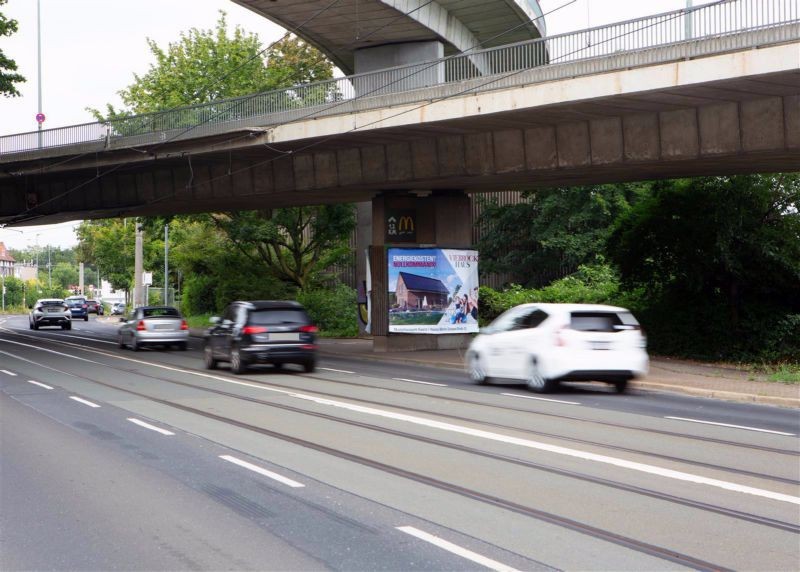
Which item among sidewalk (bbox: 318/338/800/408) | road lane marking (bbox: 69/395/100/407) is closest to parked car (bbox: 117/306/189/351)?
sidewalk (bbox: 318/338/800/408)

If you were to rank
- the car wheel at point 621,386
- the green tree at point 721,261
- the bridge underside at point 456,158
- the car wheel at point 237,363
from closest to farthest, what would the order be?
the car wheel at point 621,386, the bridge underside at point 456,158, the car wheel at point 237,363, the green tree at point 721,261

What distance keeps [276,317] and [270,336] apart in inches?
17.7

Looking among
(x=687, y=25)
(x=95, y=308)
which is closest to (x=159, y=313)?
(x=687, y=25)

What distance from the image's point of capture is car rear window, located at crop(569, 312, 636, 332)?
16531 mm

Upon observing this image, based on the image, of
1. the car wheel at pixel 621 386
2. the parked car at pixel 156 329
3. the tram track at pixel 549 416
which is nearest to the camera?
the tram track at pixel 549 416

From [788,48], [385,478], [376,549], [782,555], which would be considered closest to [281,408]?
[385,478]

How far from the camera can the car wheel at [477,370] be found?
62.2ft

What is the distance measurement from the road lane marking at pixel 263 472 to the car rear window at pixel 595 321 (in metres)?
8.10

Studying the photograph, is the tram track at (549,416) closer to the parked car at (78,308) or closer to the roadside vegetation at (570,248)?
the roadside vegetation at (570,248)

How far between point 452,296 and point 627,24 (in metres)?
11.3

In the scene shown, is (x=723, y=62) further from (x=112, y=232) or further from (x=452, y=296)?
(x=112, y=232)

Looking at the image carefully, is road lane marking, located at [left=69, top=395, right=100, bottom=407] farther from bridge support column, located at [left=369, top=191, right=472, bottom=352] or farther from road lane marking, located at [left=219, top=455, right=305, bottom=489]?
bridge support column, located at [left=369, top=191, right=472, bottom=352]

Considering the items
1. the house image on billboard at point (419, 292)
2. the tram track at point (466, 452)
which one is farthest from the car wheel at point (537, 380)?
the house image on billboard at point (419, 292)

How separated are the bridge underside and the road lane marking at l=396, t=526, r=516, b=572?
13621mm
